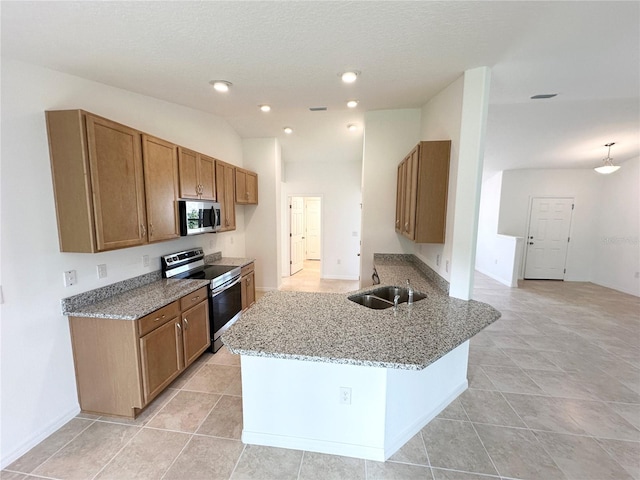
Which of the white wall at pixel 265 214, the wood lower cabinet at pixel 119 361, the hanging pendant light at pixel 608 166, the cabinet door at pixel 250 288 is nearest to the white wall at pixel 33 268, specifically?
the wood lower cabinet at pixel 119 361

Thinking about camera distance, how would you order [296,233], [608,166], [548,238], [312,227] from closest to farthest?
1. [608,166]
2. [548,238]
3. [296,233]
4. [312,227]

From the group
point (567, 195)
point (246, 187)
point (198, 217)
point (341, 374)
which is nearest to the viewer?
point (341, 374)

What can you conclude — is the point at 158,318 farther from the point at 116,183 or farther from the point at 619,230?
the point at 619,230

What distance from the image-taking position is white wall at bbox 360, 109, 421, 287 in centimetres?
364

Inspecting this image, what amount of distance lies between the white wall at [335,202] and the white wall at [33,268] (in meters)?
4.23

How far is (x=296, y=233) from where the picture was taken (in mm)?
7039

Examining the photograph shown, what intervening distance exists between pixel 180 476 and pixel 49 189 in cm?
213

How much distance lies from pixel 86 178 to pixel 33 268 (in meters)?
0.71

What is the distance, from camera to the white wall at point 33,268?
1.70 metres

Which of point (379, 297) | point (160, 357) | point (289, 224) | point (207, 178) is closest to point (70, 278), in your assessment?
point (160, 357)

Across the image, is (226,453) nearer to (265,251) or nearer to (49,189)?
(49,189)

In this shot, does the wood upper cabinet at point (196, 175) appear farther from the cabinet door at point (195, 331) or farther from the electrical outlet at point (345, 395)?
A: the electrical outlet at point (345, 395)

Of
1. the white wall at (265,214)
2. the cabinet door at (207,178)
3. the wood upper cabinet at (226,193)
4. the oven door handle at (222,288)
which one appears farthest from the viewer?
the white wall at (265,214)

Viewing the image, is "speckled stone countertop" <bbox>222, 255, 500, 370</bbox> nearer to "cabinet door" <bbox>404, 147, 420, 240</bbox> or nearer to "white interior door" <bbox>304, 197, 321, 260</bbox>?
"cabinet door" <bbox>404, 147, 420, 240</bbox>
